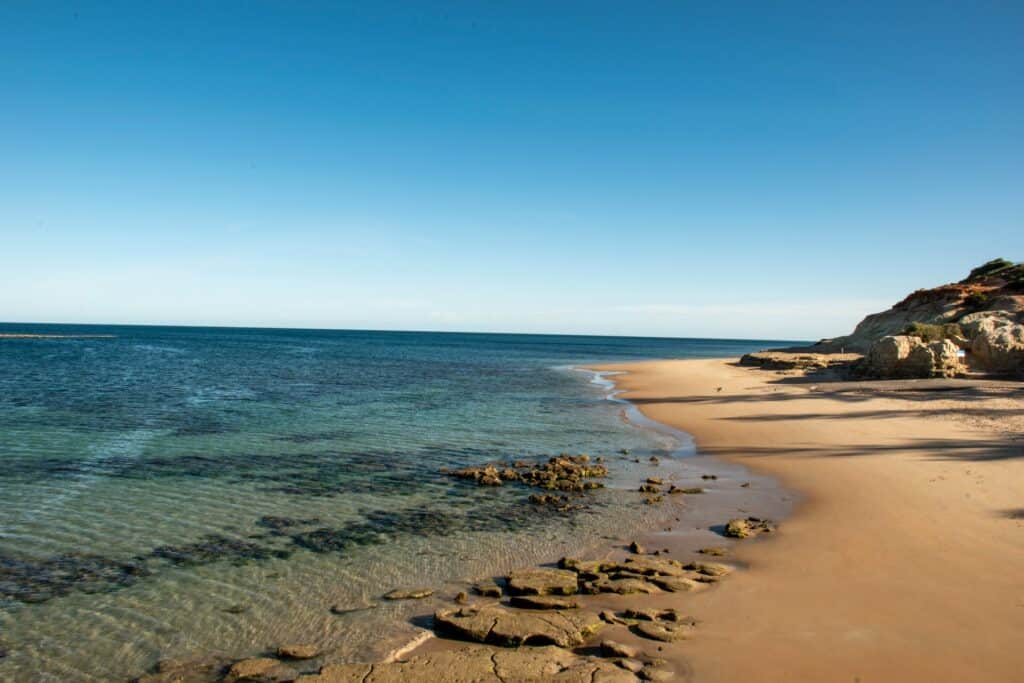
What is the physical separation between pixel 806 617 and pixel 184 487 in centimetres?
1506

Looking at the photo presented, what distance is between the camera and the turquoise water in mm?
8789

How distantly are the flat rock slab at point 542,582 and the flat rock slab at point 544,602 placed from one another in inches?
7.2

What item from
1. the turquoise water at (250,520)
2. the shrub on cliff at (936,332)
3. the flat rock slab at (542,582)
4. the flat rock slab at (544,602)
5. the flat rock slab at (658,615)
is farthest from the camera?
the shrub on cliff at (936,332)

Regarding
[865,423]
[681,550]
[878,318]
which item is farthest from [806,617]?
[878,318]

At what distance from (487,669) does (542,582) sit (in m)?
2.68

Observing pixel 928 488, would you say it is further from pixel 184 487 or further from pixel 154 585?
pixel 184 487

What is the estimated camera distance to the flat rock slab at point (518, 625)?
8.05 metres

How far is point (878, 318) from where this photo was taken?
59781mm

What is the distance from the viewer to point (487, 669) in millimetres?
7312

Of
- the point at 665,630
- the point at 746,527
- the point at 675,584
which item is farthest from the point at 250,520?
the point at 746,527

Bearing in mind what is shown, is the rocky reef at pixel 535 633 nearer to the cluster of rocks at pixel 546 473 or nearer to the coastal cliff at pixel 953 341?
the cluster of rocks at pixel 546 473

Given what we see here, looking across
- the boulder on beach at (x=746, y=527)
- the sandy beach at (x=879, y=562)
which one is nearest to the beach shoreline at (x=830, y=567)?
the sandy beach at (x=879, y=562)

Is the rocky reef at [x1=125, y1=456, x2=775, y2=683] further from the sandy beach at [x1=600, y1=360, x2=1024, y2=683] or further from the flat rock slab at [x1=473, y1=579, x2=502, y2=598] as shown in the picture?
the sandy beach at [x1=600, y1=360, x2=1024, y2=683]

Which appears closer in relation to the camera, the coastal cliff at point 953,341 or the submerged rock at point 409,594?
the submerged rock at point 409,594
